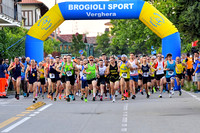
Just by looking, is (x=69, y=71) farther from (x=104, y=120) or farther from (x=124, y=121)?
(x=124, y=121)

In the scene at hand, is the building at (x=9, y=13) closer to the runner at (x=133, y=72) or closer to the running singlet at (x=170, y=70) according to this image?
the runner at (x=133, y=72)

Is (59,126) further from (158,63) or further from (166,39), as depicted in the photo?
(166,39)

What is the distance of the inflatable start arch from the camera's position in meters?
23.0

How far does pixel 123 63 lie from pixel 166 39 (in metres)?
6.12

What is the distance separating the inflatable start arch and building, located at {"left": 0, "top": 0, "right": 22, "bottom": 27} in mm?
6576

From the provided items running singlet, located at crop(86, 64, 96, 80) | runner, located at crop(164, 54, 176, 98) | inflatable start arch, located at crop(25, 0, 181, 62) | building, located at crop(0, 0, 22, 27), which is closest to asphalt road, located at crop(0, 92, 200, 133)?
running singlet, located at crop(86, 64, 96, 80)

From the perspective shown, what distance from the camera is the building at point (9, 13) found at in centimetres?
2994

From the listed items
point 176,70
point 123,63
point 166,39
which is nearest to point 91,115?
point 123,63

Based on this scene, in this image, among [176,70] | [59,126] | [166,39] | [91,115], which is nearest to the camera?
[59,126]

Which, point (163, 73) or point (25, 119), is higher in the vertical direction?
point (163, 73)

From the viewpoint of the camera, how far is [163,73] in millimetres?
19984

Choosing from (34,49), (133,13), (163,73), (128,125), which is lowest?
(128,125)

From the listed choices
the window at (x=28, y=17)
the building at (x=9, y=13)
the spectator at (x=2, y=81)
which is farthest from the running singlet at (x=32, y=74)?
the window at (x=28, y=17)

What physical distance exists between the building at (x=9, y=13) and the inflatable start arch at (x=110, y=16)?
259 inches
